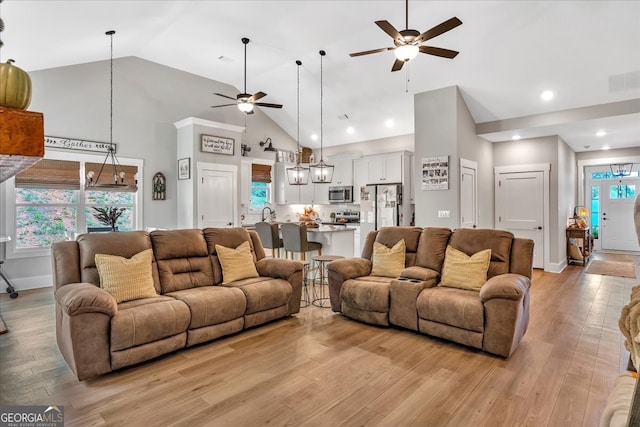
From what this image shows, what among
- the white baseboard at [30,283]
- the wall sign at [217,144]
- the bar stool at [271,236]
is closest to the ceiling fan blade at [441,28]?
the bar stool at [271,236]

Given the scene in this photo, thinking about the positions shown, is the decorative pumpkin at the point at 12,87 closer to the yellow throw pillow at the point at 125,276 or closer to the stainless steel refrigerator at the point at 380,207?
the yellow throw pillow at the point at 125,276

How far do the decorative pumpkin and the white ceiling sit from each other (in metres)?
2.86

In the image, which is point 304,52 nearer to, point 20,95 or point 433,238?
point 433,238

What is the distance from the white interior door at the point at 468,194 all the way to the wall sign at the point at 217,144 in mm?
4278

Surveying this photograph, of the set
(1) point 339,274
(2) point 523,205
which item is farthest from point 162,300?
(2) point 523,205

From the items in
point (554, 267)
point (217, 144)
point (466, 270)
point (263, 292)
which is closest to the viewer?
point (466, 270)

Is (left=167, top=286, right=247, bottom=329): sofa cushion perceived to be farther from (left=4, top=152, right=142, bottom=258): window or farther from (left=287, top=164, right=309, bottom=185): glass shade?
(left=4, top=152, right=142, bottom=258): window

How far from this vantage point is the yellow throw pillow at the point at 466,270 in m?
3.39

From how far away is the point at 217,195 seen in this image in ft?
22.3

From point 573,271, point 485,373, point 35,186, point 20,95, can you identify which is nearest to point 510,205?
point 573,271

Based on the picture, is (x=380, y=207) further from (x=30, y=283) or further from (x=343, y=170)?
(x=30, y=283)

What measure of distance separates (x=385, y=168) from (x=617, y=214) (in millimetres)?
7036

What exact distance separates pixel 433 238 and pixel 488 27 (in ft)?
9.40

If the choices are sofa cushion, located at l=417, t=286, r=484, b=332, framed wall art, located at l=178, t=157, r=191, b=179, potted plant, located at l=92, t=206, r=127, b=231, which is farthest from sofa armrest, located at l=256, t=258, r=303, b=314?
framed wall art, located at l=178, t=157, r=191, b=179
